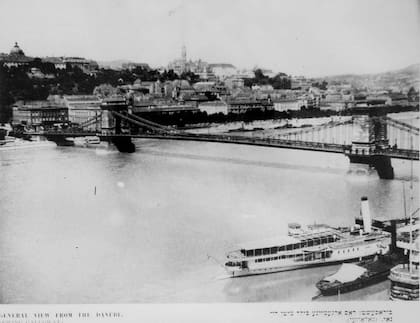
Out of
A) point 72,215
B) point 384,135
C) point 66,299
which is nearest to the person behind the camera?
point 66,299

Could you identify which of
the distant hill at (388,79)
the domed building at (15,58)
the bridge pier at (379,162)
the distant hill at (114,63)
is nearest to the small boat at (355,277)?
the bridge pier at (379,162)

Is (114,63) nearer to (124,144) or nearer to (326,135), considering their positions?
(124,144)

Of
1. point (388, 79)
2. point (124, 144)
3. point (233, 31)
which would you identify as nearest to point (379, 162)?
point (388, 79)

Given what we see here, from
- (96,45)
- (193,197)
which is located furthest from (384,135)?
(96,45)

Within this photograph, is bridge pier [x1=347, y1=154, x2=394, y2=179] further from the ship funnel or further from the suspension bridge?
the ship funnel

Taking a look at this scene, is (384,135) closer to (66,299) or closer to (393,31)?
(393,31)

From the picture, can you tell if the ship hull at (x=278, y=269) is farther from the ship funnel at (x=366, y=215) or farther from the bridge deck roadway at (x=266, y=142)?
the bridge deck roadway at (x=266, y=142)

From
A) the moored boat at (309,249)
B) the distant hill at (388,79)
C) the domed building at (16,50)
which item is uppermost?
the domed building at (16,50)
